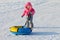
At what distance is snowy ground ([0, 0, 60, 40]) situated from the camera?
10.6 m

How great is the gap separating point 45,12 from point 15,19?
2502 mm

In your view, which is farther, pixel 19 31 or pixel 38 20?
pixel 38 20

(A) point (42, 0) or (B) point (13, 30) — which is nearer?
(B) point (13, 30)

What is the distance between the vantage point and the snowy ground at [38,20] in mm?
10562

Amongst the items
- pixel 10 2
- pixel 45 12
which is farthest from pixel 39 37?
pixel 10 2

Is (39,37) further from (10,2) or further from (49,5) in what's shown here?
(10,2)

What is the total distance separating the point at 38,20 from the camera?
1355 cm

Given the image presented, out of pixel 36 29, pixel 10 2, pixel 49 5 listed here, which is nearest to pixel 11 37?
pixel 36 29

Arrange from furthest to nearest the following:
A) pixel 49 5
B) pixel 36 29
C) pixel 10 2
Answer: pixel 10 2 < pixel 49 5 < pixel 36 29

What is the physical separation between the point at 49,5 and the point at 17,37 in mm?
8306

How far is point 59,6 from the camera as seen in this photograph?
18.1 m

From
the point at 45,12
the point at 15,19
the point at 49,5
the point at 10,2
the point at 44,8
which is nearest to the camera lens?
the point at 15,19

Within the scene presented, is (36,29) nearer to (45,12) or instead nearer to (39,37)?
(39,37)

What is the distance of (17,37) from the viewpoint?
34.0 feet
